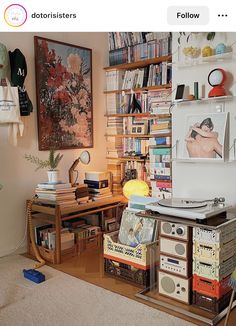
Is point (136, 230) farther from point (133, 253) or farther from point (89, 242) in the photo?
point (89, 242)

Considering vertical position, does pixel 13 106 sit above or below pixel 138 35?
below

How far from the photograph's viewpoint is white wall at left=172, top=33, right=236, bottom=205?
2.39m

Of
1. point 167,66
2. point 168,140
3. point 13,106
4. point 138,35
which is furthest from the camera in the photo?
point 138,35

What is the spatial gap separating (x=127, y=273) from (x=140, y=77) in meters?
2.07

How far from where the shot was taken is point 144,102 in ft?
11.9

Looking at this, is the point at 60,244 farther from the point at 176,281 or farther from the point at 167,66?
the point at 167,66

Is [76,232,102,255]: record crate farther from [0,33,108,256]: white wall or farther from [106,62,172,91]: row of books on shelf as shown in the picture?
[106,62,172,91]: row of books on shelf

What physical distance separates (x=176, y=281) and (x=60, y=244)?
1177 millimetres

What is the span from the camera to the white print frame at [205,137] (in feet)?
7.85

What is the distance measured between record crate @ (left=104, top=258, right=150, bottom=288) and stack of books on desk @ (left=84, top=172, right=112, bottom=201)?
2.81 feet

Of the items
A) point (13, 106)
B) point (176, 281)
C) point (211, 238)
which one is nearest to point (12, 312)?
point (176, 281)

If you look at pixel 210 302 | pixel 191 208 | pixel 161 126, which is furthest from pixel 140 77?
pixel 210 302

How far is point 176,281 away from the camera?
7.45 ft

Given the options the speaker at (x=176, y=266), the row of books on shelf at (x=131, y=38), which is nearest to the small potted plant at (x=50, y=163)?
the speaker at (x=176, y=266)
